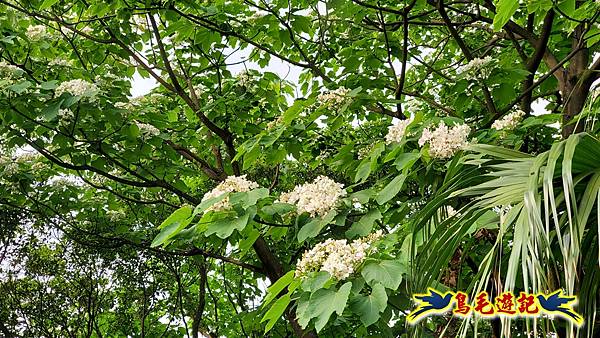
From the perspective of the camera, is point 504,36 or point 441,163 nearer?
point 441,163

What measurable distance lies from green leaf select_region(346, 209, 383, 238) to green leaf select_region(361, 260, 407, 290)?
26 cm

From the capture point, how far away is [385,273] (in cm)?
171

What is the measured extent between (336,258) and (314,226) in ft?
0.95

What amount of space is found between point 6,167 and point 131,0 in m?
1.07

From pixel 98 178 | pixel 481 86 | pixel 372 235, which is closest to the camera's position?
pixel 372 235

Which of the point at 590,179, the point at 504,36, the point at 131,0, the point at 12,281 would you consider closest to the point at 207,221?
the point at 590,179

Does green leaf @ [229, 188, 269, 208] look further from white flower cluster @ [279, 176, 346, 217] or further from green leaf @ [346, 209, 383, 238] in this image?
green leaf @ [346, 209, 383, 238]

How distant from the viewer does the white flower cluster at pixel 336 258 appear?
1.72m

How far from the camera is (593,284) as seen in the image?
1.37 metres

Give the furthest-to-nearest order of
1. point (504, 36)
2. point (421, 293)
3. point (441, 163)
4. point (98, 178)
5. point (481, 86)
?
point (98, 178), point (504, 36), point (481, 86), point (441, 163), point (421, 293)

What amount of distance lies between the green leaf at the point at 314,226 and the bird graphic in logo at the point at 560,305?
808 mm

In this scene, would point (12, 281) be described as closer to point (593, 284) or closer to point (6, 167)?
point (6, 167)

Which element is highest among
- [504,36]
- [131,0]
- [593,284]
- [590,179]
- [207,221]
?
[131,0]

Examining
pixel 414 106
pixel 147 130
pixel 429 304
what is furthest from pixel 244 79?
pixel 429 304
